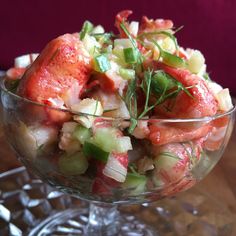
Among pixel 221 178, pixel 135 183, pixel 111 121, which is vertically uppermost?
pixel 111 121

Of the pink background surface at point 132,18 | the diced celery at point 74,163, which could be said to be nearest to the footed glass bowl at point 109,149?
the diced celery at point 74,163

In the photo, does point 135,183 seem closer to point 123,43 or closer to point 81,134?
point 81,134

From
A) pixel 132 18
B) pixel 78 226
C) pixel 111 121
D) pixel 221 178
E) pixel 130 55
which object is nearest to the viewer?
pixel 111 121

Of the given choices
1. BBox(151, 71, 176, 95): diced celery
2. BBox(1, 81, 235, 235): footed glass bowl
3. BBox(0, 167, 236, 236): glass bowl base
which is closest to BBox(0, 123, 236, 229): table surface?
BBox(0, 167, 236, 236): glass bowl base

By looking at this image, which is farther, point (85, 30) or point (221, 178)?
point (221, 178)

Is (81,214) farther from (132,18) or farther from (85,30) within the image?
(132,18)

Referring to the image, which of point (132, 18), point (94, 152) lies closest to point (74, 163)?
point (94, 152)

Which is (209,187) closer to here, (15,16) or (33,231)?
(33,231)

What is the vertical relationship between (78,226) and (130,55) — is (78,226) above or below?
below

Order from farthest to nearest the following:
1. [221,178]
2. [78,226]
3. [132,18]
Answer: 1. [132,18]
2. [221,178]
3. [78,226]
